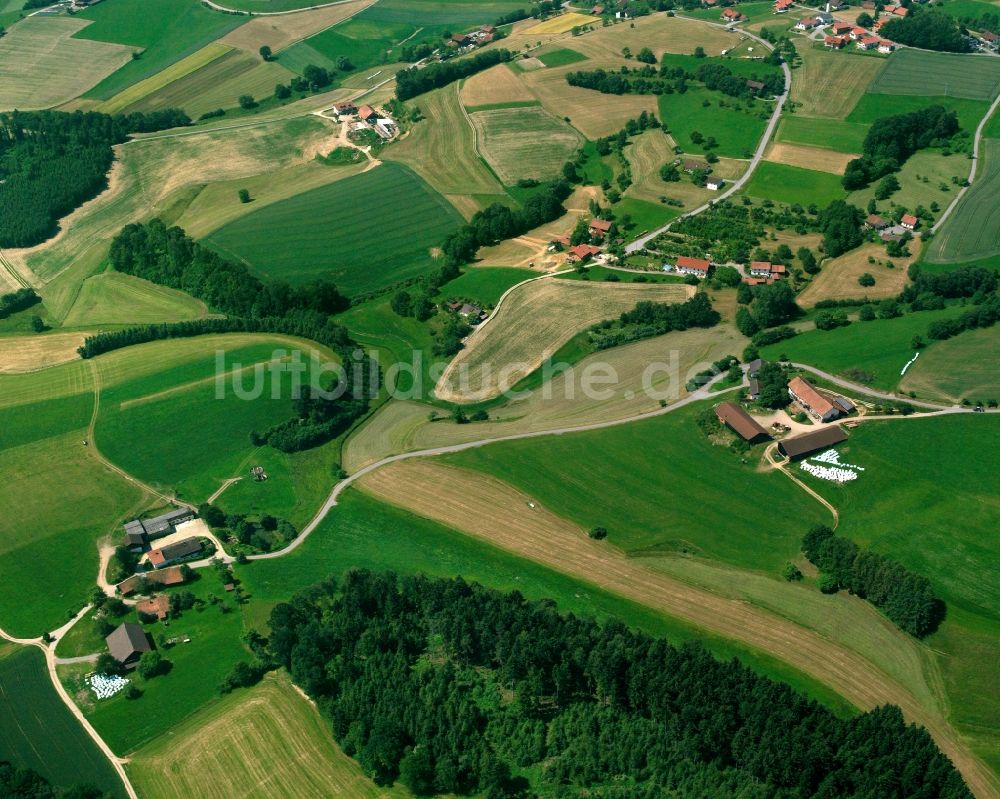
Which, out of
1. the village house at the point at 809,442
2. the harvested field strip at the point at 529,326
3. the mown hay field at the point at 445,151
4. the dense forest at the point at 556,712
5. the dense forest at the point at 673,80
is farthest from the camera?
the dense forest at the point at 673,80

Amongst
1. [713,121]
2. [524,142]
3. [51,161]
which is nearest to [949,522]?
[713,121]

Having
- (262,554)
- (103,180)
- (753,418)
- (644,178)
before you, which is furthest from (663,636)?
(103,180)

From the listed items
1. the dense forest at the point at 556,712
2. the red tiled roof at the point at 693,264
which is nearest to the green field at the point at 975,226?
the red tiled roof at the point at 693,264

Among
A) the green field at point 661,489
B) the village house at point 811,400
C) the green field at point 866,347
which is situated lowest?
the green field at point 661,489

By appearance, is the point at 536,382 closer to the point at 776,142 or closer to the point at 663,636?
the point at 663,636

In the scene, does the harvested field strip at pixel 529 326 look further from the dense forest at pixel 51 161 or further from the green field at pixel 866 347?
the dense forest at pixel 51 161

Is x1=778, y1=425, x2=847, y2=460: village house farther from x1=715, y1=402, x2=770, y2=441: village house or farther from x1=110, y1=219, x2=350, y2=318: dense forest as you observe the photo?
x1=110, y1=219, x2=350, y2=318: dense forest
